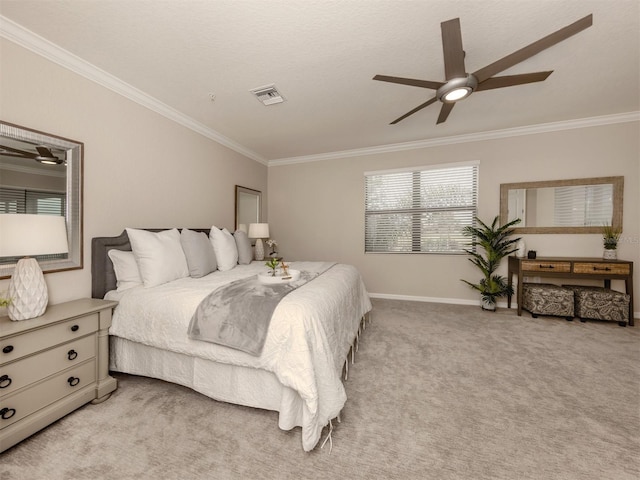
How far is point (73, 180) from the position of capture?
89.2 inches

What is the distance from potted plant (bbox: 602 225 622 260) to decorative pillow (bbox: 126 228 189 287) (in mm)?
5283

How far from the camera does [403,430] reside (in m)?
1.63

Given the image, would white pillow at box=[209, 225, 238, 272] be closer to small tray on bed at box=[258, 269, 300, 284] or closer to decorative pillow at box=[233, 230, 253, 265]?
decorative pillow at box=[233, 230, 253, 265]

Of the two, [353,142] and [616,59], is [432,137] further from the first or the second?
[616,59]

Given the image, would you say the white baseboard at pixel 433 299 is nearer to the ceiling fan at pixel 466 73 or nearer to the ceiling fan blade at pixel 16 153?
the ceiling fan at pixel 466 73

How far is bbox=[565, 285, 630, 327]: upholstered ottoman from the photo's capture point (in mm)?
3357

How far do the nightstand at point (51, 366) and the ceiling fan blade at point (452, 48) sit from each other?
2.93 meters

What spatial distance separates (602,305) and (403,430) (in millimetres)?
3585

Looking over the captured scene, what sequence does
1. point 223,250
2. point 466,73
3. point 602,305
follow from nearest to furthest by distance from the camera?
point 466,73
point 223,250
point 602,305

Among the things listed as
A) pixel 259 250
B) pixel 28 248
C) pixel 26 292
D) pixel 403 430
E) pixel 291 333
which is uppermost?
pixel 28 248

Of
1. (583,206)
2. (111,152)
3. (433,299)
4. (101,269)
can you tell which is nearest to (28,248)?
(101,269)

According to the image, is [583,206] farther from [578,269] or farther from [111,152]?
[111,152]

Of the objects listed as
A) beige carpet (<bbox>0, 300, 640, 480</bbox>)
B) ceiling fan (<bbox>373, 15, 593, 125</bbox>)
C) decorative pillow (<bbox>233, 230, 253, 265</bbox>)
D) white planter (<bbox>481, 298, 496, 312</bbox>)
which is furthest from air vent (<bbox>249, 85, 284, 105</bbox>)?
white planter (<bbox>481, 298, 496, 312</bbox>)

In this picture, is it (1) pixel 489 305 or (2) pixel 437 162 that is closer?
(1) pixel 489 305
